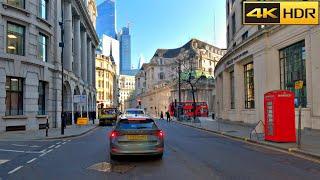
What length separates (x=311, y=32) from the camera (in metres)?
25.9

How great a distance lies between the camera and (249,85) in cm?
4031

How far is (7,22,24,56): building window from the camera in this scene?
118 ft

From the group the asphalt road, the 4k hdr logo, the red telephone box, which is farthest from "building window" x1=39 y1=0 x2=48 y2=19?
the 4k hdr logo

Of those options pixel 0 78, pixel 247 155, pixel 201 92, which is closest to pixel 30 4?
pixel 0 78

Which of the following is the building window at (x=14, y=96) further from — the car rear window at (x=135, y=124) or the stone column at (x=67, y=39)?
the car rear window at (x=135, y=124)

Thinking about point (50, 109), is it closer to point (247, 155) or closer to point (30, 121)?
point (30, 121)

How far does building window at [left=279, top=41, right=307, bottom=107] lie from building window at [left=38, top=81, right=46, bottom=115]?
21.2m

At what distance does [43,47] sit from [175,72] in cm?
10118

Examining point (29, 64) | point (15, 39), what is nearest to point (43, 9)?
point (15, 39)

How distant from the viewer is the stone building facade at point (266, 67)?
26.2 m

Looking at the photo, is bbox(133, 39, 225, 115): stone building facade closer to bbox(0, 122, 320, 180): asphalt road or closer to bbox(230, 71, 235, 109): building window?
bbox(230, 71, 235, 109): building window

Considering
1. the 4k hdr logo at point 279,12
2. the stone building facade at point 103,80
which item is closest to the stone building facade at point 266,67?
the 4k hdr logo at point 279,12

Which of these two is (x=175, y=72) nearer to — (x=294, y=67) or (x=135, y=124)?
(x=294, y=67)

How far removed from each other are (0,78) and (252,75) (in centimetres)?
2073
